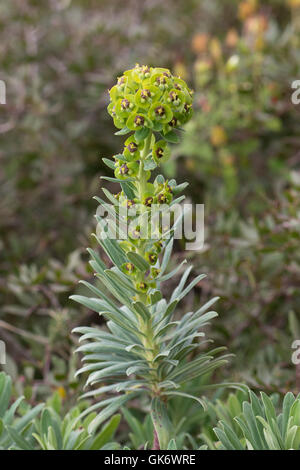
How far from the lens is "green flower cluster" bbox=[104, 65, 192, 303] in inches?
24.8

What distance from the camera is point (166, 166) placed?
180 cm

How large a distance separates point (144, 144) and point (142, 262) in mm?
145

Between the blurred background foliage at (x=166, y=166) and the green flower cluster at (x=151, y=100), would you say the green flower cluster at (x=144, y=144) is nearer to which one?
the green flower cluster at (x=151, y=100)

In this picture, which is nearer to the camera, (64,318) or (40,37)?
(64,318)

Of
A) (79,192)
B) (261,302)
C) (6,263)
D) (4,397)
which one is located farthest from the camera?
(79,192)

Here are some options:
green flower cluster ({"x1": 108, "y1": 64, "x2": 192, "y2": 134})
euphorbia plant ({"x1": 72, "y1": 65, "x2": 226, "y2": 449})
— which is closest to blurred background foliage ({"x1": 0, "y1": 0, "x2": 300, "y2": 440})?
euphorbia plant ({"x1": 72, "y1": 65, "x2": 226, "y2": 449})

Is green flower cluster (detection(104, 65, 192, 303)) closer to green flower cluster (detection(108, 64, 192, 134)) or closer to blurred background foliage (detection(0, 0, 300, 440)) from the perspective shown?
green flower cluster (detection(108, 64, 192, 134))

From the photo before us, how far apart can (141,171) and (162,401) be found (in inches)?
12.7

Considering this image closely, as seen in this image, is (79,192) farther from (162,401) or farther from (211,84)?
(162,401)

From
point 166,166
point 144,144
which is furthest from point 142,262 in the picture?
point 166,166

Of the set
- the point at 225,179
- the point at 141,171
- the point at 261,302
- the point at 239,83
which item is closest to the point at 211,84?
the point at 239,83

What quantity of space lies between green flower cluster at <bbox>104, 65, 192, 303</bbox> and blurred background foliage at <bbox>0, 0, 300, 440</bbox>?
0.55 meters

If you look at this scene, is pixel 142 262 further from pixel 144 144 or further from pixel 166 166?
pixel 166 166
